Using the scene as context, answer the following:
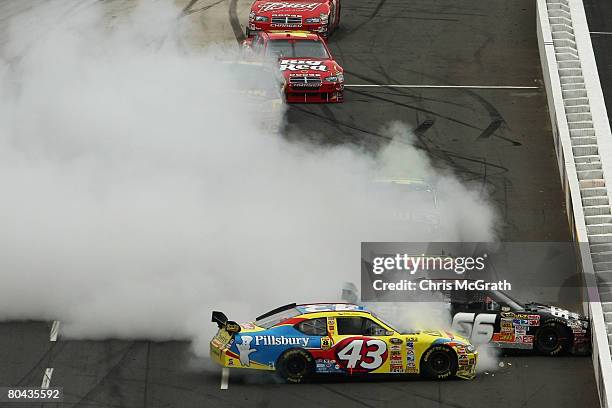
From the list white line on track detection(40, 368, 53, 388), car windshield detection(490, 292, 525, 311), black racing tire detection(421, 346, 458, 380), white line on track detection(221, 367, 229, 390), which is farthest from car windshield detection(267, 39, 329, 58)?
white line on track detection(40, 368, 53, 388)

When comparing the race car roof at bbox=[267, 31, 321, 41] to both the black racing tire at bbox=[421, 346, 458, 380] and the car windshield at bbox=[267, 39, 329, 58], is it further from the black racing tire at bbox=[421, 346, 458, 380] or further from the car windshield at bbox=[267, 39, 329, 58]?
the black racing tire at bbox=[421, 346, 458, 380]

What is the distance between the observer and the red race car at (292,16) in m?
33.0

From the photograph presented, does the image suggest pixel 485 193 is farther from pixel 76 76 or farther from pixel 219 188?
pixel 76 76

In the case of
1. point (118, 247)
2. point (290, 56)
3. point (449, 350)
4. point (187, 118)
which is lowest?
point (449, 350)

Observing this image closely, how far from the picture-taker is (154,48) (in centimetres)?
3092

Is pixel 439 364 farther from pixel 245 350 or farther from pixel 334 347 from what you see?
pixel 245 350

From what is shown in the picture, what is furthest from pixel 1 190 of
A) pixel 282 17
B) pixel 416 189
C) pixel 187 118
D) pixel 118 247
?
pixel 282 17

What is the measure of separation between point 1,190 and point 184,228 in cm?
306

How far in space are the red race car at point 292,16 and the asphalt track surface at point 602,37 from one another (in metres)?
6.25

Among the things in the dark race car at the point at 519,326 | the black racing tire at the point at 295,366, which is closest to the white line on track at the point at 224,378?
the black racing tire at the point at 295,366

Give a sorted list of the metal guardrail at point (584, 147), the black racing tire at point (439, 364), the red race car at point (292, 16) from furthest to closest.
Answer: the red race car at point (292, 16), the metal guardrail at point (584, 147), the black racing tire at point (439, 364)

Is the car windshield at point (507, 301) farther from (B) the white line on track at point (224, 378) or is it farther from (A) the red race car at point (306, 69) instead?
(A) the red race car at point (306, 69)

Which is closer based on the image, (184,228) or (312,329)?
(312,329)

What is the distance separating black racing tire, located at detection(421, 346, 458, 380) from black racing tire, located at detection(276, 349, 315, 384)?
1557 millimetres
